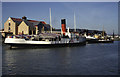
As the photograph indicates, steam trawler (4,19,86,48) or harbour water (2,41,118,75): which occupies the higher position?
steam trawler (4,19,86,48)

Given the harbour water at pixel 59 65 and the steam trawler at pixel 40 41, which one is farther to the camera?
the steam trawler at pixel 40 41

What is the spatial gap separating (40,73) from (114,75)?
25.0ft

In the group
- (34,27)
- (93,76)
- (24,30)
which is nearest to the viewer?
(93,76)

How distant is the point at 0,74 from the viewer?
16.1 meters

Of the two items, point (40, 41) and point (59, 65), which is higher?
point (40, 41)

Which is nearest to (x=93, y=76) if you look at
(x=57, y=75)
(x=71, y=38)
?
(x=57, y=75)

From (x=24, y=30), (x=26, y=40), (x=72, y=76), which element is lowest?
(x=72, y=76)

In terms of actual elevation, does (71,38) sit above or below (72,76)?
above

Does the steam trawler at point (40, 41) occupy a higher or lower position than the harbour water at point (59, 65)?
higher

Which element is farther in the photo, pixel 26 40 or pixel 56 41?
pixel 56 41

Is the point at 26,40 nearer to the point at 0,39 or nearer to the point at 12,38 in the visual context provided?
the point at 12,38

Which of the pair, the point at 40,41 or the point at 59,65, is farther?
the point at 40,41

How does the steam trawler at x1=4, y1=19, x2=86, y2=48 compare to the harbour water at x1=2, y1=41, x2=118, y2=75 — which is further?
the steam trawler at x1=4, y1=19, x2=86, y2=48

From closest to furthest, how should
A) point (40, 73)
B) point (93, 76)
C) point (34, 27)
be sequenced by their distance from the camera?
point (93, 76)
point (40, 73)
point (34, 27)
